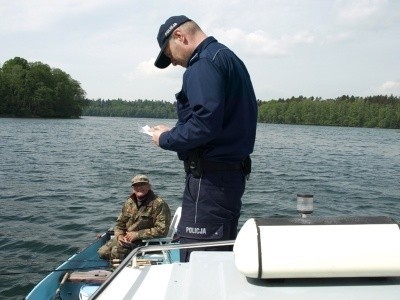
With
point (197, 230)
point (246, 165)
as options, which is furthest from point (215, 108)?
point (197, 230)

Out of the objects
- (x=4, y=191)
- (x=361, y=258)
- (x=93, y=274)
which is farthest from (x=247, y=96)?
(x=4, y=191)

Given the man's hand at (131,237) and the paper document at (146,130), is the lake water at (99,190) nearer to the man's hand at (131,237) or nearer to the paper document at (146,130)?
the paper document at (146,130)

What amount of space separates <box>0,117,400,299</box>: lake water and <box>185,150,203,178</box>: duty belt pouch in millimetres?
1274

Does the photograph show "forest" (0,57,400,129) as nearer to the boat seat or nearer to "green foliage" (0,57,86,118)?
"green foliage" (0,57,86,118)

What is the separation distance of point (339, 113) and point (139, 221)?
136 metres

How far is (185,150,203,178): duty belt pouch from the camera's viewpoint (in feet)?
10.8

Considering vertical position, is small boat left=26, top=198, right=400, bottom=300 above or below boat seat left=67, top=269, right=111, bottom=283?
above

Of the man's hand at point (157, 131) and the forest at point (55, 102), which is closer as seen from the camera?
the man's hand at point (157, 131)

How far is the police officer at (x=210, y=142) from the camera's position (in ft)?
10.4

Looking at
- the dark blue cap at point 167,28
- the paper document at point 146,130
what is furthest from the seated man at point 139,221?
the dark blue cap at point 167,28

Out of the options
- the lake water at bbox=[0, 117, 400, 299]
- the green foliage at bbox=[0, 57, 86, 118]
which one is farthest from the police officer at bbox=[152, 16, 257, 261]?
the green foliage at bbox=[0, 57, 86, 118]

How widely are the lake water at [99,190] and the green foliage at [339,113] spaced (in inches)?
4086

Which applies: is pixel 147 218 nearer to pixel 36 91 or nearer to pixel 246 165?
pixel 246 165

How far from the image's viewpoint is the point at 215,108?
2.95 metres
